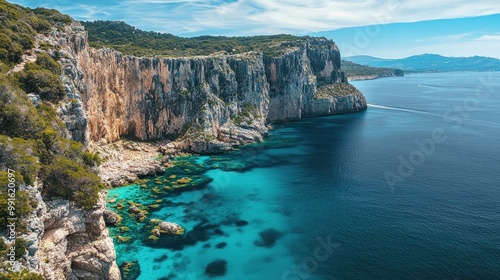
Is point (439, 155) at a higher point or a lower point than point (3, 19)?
lower

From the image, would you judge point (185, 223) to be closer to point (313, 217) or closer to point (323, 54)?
point (313, 217)

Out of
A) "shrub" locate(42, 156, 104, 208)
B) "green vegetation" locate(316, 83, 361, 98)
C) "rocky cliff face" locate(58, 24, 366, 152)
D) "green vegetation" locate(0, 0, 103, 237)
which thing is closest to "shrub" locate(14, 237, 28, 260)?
"green vegetation" locate(0, 0, 103, 237)

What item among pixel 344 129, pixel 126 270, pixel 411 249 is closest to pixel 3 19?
pixel 126 270

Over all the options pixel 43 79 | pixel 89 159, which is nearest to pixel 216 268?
pixel 89 159

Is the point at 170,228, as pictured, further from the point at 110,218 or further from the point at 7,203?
the point at 7,203

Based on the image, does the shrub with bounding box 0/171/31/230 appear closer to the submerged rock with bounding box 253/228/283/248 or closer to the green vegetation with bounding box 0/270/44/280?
the green vegetation with bounding box 0/270/44/280
